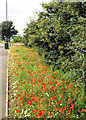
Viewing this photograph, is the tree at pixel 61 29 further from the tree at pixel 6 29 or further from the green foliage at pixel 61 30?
the tree at pixel 6 29

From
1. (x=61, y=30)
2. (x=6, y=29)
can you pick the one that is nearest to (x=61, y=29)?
(x=61, y=30)

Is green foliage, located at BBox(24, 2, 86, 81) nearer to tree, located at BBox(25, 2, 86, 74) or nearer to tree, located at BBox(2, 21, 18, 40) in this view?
tree, located at BBox(25, 2, 86, 74)

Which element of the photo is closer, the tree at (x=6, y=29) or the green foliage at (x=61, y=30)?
the green foliage at (x=61, y=30)

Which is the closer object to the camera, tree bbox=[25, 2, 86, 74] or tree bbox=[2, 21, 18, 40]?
tree bbox=[25, 2, 86, 74]

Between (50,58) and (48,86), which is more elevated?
(50,58)

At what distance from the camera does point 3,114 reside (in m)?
4.70

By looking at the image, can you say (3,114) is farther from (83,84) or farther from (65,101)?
(83,84)

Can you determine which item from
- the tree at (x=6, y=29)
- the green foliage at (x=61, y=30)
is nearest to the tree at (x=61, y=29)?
the green foliage at (x=61, y=30)

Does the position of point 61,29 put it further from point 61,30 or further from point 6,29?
point 6,29

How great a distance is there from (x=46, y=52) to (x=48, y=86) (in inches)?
125

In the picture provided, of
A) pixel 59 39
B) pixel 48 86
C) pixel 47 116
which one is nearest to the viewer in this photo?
pixel 47 116

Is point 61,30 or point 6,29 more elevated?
point 6,29

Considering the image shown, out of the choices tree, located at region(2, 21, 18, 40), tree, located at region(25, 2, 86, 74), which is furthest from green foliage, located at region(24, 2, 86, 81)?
tree, located at region(2, 21, 18, 40)

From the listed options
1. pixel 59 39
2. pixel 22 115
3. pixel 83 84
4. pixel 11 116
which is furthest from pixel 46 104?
pixel 59 39
